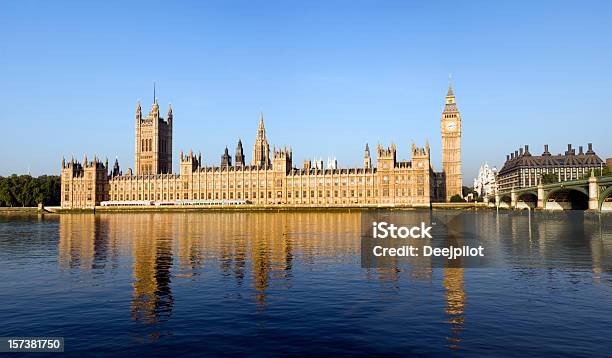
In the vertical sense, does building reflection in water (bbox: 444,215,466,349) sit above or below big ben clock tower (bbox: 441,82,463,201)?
below

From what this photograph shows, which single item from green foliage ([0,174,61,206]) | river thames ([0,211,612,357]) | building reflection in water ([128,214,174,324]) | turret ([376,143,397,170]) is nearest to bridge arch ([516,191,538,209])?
turret ([376,143,397,170])

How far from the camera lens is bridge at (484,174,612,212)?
87600mm

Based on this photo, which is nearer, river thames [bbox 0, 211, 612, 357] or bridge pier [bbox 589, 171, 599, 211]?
river thames [bbox 0, 211, 612, 357]

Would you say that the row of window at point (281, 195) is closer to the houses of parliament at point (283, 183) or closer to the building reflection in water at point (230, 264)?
the houses of parliament at point (283, 183)

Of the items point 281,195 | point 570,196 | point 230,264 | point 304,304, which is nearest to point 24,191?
point 281,195

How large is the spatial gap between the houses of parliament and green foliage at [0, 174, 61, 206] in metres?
6.90

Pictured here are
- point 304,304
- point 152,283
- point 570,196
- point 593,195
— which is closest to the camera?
point 304,304

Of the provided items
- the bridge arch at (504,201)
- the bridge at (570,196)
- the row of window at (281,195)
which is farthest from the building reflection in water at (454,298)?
the row of window at (281,195)

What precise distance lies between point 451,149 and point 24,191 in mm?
147992

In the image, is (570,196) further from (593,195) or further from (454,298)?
(454,298)

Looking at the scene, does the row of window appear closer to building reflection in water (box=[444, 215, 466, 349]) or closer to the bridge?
the bridge

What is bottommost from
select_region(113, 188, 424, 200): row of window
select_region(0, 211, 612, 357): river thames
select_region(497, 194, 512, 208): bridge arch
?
select_region(0, 211, 612, 357): river thames

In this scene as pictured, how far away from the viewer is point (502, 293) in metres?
25.2

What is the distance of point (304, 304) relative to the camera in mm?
22938
